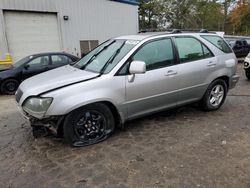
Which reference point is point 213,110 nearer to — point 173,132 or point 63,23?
point 173,132

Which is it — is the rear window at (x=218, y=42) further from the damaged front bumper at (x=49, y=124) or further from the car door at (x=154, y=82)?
the damaged front bumper at (x=49, y=124)

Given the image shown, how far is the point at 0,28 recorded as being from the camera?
10.1 meters

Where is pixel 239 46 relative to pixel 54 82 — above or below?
above

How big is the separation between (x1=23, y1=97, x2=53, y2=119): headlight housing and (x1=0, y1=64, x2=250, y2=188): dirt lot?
0.65 metres

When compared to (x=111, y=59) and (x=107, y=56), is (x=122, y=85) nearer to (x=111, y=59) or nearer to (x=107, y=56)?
(x=111, y=59)

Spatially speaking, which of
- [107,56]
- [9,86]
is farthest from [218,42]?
[9,86]

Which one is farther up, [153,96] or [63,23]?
[63,23]

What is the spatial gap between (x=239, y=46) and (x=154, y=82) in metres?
13.6

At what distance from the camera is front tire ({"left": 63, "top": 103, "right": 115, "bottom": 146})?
126 inches

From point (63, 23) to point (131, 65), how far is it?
9824 mm

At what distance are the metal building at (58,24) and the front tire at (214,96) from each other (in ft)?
30.9

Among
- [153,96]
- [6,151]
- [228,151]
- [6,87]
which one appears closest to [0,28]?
[6,87]

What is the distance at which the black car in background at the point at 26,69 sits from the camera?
7.57 m

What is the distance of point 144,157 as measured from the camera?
3.09 meters
